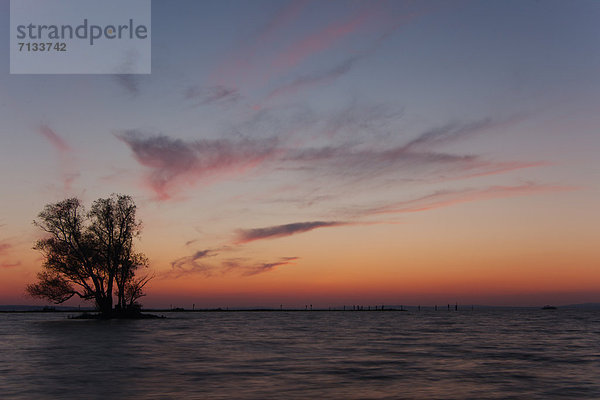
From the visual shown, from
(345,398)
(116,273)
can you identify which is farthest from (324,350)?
(116,273)

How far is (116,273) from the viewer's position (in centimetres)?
7119

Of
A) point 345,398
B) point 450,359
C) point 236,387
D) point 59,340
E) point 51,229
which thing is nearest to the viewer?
point 345,398

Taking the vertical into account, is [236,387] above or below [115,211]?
below

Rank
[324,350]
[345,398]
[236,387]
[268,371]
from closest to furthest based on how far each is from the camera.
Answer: [345,398], [236,387], [268,371], [324,350]

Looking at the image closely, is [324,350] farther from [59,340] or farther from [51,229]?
[51,229]

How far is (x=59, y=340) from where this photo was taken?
1743 inches

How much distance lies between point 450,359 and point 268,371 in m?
13.7

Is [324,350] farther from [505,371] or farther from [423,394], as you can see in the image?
[423,394]

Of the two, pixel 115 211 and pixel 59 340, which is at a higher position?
pixel 115 211

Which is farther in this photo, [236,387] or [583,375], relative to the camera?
[583,375]

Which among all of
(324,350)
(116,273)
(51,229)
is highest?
(51,229)

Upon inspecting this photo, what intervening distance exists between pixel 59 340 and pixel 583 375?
1574 inches

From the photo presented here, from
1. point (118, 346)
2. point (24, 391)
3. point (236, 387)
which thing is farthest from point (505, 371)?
point (118, 346)

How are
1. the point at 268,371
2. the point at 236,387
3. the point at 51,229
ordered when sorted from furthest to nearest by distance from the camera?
the point at 51,229
the point at 268,371
the point at 236,387
